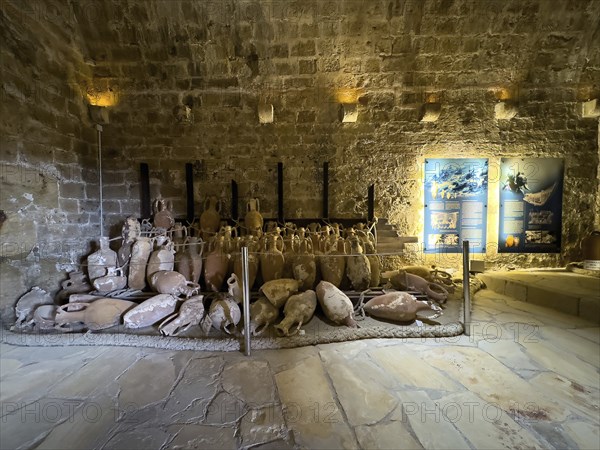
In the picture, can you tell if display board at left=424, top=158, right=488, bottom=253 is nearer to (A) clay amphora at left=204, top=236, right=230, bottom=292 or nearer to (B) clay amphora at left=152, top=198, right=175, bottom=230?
(A) clay amphora at left=204, top=236, right=230, bottom=292

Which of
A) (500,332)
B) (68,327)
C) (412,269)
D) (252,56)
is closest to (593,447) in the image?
(500,332)

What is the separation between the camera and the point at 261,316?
2182 millimetres

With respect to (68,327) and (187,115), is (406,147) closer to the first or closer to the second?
(187,115)

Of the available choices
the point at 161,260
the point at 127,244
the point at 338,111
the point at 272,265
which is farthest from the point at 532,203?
the point at 127,244

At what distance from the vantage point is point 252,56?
3510 millimetres

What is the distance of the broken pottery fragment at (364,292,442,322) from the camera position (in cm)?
230

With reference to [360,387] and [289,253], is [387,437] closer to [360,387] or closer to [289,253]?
[360,387]

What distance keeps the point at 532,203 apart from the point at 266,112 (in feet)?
13.4

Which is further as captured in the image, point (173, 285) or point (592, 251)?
point (592, 251)

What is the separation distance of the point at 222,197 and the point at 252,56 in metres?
2.01

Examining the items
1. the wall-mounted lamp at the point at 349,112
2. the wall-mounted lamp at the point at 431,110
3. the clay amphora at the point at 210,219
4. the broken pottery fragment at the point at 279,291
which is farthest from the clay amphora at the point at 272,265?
the wall-mounted lamp at the point at 431,110

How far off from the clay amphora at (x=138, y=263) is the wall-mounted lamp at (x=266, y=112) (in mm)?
2163

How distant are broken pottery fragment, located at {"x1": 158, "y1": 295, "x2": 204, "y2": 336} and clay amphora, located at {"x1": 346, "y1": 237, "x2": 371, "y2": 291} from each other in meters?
1.51

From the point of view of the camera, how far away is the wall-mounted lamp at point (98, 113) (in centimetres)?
350
